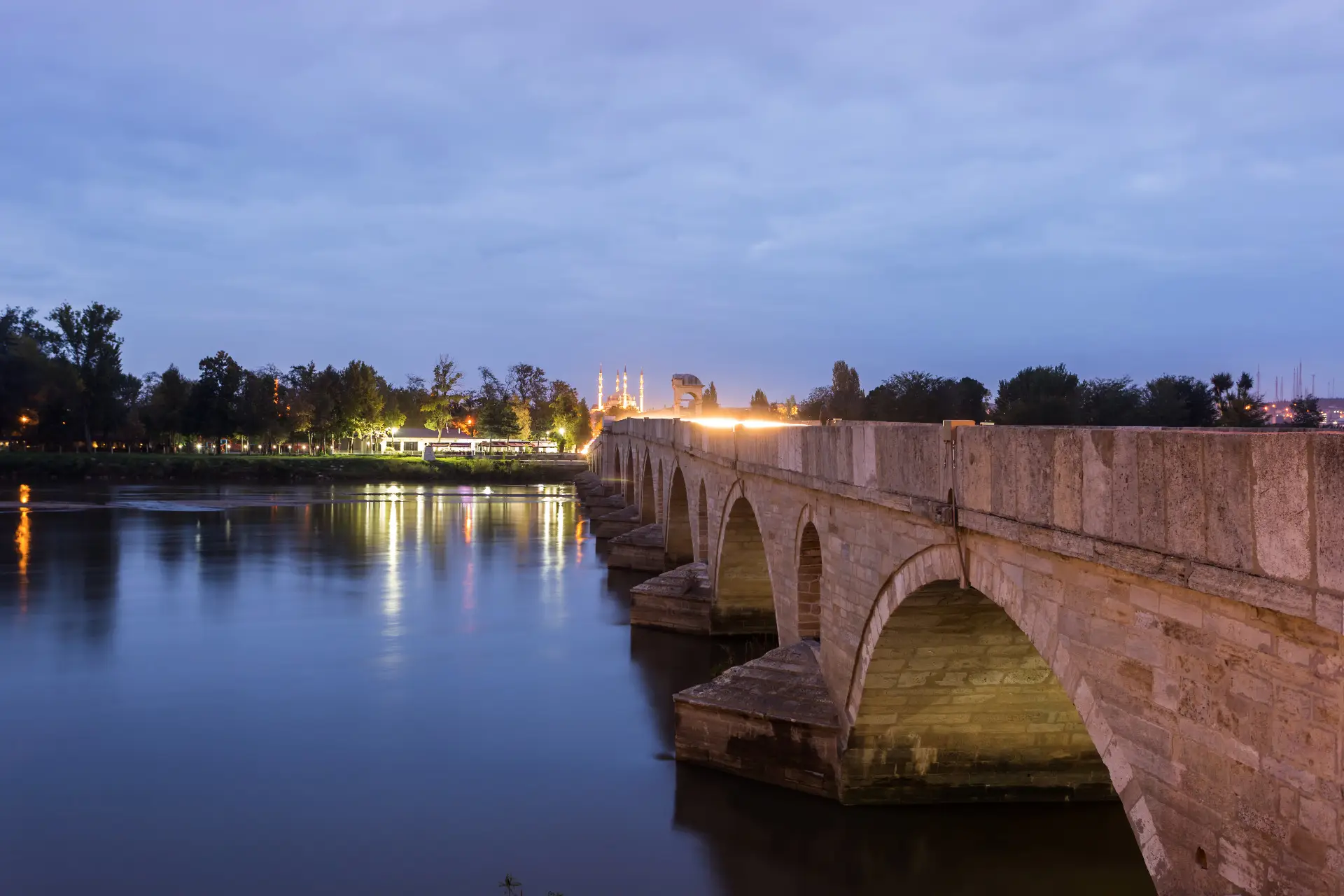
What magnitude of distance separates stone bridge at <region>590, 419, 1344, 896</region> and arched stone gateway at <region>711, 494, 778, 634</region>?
3.33 metres

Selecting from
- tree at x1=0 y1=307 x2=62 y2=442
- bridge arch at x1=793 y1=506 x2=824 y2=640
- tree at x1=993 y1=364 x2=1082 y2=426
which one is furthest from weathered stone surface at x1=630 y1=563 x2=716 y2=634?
tree at x1=0 y1=307 x2=62 y2=442

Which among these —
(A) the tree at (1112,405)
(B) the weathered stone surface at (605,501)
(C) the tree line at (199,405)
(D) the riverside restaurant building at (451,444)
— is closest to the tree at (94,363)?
(C) the tree line at (199,405)

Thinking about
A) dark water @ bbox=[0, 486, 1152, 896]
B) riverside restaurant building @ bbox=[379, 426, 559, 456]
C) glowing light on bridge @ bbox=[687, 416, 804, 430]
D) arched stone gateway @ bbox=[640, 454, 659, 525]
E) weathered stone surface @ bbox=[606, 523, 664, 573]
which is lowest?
dark water @ bbox=[0, 486, 1152, 896]

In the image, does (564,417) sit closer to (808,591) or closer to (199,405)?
(199,405)

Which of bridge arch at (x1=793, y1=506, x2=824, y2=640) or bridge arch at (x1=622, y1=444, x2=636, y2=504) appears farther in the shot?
bridge arch at (x1=622, y1=444, x2=636, y2=504)

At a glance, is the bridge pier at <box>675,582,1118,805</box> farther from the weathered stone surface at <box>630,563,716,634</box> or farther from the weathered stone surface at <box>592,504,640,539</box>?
the weathered stone surface at <box>592,504,640,539</box>

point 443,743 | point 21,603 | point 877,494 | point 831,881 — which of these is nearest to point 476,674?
point 443,743

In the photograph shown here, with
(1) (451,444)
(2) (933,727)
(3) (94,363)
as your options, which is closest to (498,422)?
(1) (451,444)

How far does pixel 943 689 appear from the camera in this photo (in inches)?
375

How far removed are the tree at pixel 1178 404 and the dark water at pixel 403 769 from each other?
18.7m

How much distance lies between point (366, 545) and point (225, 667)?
1747 cm

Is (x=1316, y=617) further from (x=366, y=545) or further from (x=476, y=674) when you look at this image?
(x=366, y=545)

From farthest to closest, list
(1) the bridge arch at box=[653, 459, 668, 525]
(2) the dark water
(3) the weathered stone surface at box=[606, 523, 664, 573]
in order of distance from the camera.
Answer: (3) the weathered stone surface at box=[606, 523, 664, 573]
(1) the bridge arch at box=[653, 459, 668, 525]
(2) the dark water

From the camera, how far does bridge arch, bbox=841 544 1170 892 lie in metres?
8.37
